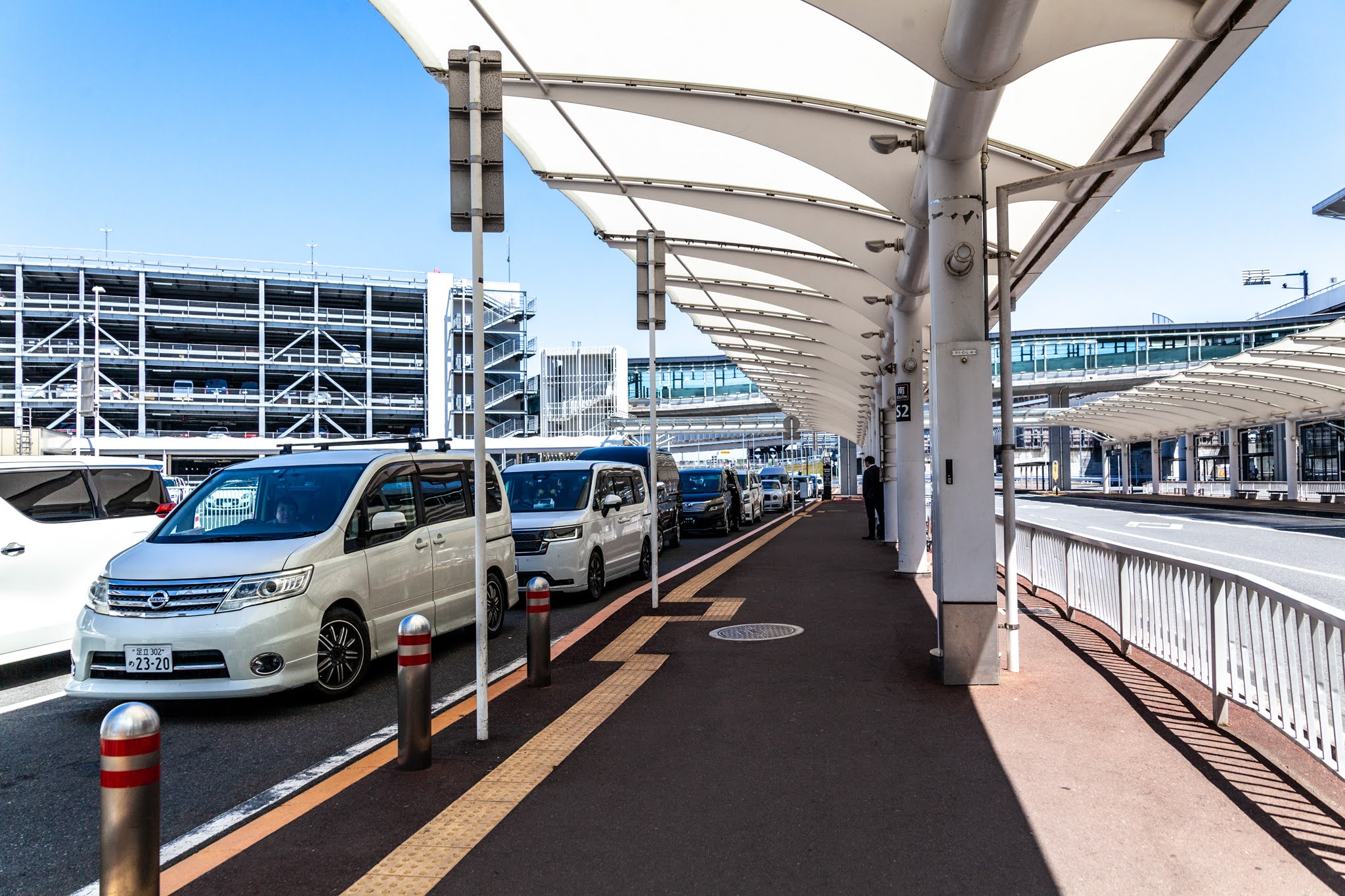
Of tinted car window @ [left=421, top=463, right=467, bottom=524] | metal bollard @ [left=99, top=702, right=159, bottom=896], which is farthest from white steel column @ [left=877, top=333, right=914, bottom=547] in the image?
metal bollard @ [left=99, top=702, right=159, bottom=896]

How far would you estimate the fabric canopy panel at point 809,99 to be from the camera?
5469 mm

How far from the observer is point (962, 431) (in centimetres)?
726

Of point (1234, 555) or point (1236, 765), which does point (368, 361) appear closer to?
point (1234, 555)

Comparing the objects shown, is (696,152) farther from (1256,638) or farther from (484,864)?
(484,864)

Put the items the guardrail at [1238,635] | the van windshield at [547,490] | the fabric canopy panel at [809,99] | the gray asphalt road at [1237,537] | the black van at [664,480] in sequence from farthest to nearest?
the black van at [664,480], the gray asphalt road at [1237,537], the van windshield at [547,490], the fabric canopy panel at [809,99], the guardrail at [1238,635]

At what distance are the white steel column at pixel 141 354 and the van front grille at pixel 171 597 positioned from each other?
A: 7004cm

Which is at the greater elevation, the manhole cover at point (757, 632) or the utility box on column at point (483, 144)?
the utility box on column at point (483, 144)

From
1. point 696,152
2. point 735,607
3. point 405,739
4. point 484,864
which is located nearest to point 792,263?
point 696,152

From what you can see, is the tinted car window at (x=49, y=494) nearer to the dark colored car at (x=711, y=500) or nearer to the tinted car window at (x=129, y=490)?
the tinted car window at (x=129, y=490)

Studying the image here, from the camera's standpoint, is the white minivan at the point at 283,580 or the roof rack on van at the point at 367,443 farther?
the roof rack on van at the point at 367,443

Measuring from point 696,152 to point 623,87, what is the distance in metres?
2.19

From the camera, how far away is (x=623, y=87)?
28.0 feet

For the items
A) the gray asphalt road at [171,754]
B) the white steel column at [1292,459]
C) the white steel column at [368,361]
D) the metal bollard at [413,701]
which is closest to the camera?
the gray asphalt road at [171,754]

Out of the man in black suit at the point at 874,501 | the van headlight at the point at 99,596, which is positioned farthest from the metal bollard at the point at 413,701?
the man in black suit at the point at 874,501
